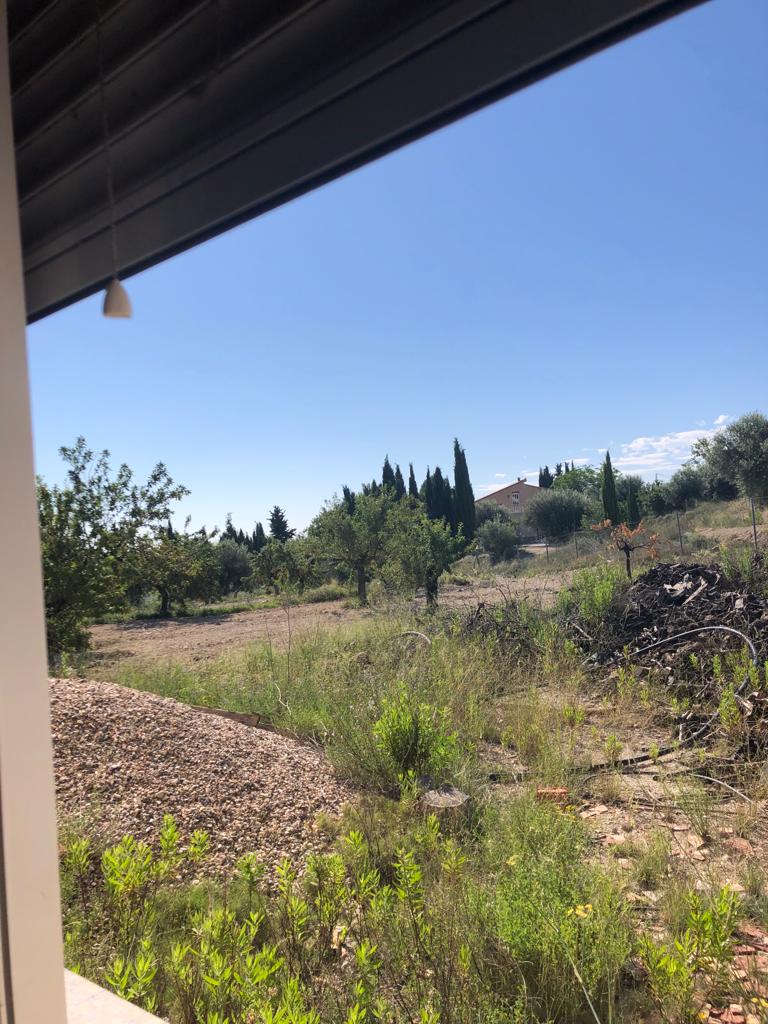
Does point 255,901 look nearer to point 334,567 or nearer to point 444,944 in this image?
point 444,944

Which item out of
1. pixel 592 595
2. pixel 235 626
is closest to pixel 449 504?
pixel 235 626

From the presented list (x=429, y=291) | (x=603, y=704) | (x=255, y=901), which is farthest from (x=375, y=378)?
(x=255, y=901)

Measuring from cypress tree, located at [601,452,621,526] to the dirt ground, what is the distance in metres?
5.93

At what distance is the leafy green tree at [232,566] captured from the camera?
15.1m

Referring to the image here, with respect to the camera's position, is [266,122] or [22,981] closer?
[22,981]

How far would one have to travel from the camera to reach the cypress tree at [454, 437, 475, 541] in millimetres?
20141

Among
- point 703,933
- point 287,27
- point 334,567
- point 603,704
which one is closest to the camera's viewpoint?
point 287,27

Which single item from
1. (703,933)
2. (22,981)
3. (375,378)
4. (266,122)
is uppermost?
(375,378)

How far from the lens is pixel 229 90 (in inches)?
39.3

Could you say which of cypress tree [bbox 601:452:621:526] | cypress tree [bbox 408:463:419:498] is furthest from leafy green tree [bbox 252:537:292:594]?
cypress tree [bbox 408:463:419:498]

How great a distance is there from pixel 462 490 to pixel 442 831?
18142mm

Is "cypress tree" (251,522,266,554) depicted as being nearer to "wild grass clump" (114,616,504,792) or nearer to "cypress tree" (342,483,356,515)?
"cypress tree" (342,483,356,515)

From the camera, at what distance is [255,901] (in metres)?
1.81

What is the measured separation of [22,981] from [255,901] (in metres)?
1.37
